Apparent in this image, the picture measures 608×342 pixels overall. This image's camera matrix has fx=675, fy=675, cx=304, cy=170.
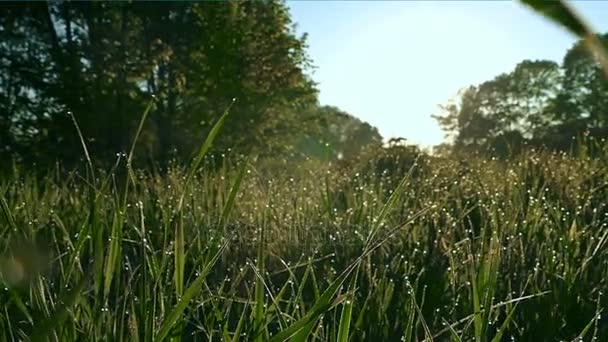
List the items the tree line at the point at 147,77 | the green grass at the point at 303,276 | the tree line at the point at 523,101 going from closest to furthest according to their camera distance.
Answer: the green grass at the point at 303,276, the tree line at the point at 147,77, the tree line at the point at 523,101

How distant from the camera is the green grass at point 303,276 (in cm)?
113

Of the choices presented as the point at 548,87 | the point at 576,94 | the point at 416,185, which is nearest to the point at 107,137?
the point at 416,185

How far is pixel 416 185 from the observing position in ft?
14.5

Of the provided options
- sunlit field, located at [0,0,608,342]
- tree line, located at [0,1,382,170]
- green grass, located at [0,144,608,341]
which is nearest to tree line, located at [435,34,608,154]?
sunlit field, located at [0,0,608,342]

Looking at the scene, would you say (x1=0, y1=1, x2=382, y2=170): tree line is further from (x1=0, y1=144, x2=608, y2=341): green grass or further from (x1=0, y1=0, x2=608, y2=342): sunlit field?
(x1=0, y1=144, x2=608, y2=341): green grass

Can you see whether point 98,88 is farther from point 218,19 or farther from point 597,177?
point 597,177

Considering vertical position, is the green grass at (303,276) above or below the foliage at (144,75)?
below

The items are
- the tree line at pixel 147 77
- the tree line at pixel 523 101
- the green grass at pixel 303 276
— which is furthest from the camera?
the tree line at pixel 523 101

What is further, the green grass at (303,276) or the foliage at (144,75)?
the foliage at (144,75)

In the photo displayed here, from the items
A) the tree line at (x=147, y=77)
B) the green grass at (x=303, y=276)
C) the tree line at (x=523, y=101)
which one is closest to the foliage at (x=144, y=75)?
the tree line at (x=147, y=77)

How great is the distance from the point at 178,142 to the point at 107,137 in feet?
8.67

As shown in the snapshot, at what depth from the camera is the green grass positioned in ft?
3.72

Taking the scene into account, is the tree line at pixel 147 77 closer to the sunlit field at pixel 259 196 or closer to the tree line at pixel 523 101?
the sunlit field at pixel 259 196

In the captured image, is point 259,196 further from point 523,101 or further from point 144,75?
point 523,101
